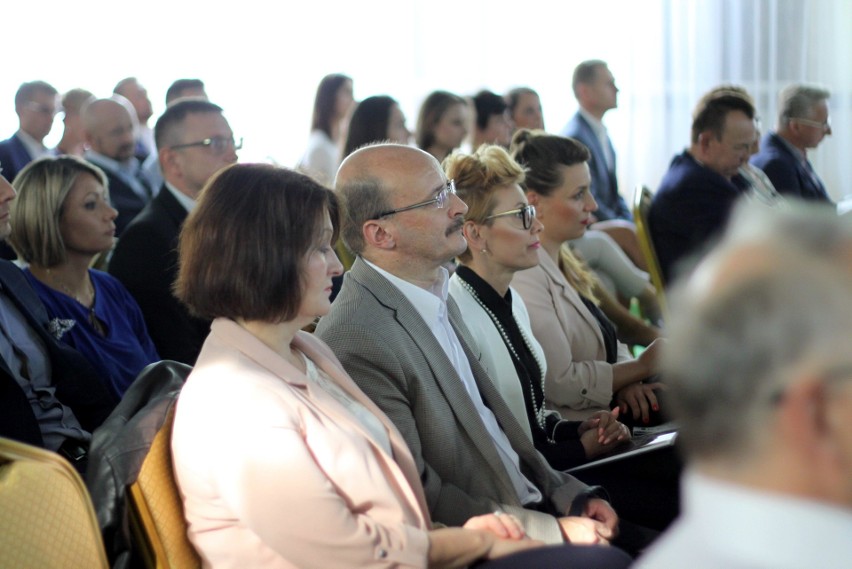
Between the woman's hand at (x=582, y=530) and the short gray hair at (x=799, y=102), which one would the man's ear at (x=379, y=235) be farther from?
the short gray hair at (x=799, y=102)

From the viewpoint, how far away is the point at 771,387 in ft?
2.48

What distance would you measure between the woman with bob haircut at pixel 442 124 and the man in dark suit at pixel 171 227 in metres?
1.72

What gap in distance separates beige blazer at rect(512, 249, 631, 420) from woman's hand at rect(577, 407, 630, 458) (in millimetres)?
311

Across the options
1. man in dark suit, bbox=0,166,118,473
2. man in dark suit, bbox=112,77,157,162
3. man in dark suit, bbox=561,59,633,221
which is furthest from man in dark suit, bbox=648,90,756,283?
man in dark suit, bbox=112,77,157,162

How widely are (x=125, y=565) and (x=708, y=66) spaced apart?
26.9 ft

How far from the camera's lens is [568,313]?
2955 millimetres

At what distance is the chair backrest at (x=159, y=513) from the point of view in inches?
60.2

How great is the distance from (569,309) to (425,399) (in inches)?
40.8

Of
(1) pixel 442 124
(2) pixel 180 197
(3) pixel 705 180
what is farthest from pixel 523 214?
(1) pixel 442 124

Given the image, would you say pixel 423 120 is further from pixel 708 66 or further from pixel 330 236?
pixel 708 66

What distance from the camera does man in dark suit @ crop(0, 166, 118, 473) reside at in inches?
94.3

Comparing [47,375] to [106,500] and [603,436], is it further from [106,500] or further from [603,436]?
[603,436]

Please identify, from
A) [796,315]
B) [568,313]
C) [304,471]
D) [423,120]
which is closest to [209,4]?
[423,120]

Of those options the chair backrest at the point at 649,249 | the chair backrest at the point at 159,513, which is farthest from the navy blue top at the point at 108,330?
the chair backrest at the point at 649,249
